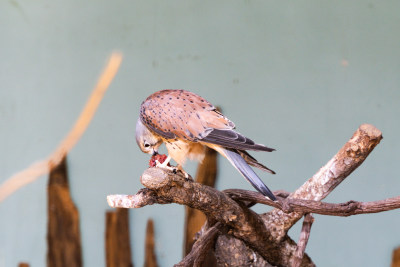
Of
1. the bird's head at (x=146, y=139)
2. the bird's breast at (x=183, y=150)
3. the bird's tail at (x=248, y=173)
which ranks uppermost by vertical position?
the bird's head at (x=146, y=139)

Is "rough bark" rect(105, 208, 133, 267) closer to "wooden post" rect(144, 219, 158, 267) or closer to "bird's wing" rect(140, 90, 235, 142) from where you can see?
"wooden post" rect(144, 219, 158, 267)

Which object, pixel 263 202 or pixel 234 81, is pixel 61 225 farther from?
pixel 263 202

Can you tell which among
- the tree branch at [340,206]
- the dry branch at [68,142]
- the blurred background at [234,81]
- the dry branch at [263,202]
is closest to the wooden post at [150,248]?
the blurred background at [234,81]

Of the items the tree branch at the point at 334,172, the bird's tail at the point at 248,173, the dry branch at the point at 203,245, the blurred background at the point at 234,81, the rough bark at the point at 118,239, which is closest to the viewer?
the bird's tail at the point at 248,173

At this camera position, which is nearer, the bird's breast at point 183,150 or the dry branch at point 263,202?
the dry branch at point 263,202

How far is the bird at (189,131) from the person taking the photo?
3.87 feet

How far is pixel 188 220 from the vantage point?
217 cm

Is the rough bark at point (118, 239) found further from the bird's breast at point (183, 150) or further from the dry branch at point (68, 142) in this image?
the bird's breast at point (183, 150)

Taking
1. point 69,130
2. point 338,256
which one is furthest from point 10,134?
point 338,256

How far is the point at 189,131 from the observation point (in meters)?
1.23

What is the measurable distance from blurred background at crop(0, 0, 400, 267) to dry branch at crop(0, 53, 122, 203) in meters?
0.03

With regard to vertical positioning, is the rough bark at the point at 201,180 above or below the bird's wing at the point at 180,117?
below

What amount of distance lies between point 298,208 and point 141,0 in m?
1.28

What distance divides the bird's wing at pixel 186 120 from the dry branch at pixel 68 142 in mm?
856
